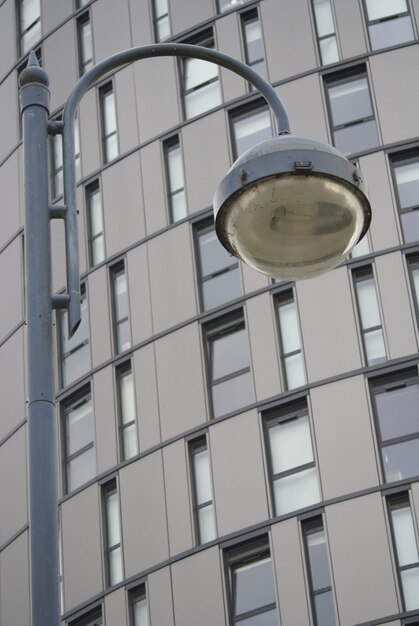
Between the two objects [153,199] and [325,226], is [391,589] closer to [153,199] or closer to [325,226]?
[153,199]

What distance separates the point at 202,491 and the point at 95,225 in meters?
7.23

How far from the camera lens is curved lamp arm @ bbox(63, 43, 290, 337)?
23.4 ft

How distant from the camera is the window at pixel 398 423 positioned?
27.1 metres

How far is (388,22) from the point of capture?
31797mm

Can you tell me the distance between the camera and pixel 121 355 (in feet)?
101

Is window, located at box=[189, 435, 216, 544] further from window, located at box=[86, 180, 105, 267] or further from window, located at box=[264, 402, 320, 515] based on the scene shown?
window, located at box=[86, 180, 105, 267]

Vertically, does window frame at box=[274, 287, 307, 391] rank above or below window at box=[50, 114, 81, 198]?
below

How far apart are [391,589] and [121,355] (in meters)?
7.72

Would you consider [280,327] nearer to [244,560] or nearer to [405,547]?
[244,560]

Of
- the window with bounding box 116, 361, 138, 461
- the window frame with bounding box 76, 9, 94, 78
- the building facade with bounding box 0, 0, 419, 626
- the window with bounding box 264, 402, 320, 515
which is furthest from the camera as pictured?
the window frame with bounding box 76, 9, 94, 78

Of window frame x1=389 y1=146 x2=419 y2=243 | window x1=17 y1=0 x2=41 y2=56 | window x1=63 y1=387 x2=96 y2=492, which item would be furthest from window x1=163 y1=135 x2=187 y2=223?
window x1=17 y1=0 x2=41 y2=56

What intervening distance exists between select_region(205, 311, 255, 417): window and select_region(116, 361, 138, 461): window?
5.91ft

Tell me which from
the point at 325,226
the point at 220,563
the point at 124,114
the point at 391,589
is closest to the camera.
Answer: the point at 325,226

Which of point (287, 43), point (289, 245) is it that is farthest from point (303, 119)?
point (289, 245)
